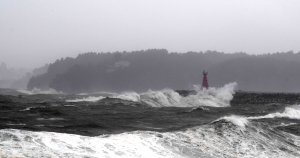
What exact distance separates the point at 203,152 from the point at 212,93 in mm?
50379

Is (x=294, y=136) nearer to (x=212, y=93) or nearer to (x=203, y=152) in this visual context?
(x=203, y=152)

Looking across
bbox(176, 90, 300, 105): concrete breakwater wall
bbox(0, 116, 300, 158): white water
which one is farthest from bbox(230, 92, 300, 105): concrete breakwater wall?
bbox(0, 116, 300, 158): white water

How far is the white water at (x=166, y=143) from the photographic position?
677 cm

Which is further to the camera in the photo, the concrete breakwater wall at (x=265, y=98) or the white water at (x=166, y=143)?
the concrete breakwater wall at (x=265, y=98)

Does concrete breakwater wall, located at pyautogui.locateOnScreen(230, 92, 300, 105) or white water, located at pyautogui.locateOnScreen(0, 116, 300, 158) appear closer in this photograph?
white water, located at pyautogui.locateOnScreen(0, 116, 300, 158)

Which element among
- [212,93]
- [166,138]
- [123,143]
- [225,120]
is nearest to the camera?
[123,143]

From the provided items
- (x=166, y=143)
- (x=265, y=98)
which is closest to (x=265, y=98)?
(x=265, y=98)

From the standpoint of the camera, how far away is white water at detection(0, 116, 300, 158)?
6770 millimetres

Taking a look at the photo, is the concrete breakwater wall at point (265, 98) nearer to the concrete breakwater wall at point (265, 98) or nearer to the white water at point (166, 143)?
the concrete breakwater wall at point (265, 98)

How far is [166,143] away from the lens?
9047 mm

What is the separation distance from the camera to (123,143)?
8312mm

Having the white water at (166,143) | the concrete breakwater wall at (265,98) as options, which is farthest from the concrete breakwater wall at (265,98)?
the white water at (166,143)

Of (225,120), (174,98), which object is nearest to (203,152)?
(225,120)

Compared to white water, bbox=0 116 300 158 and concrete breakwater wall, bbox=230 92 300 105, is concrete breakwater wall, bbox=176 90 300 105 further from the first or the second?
white water, bbox=0 116 300 158
